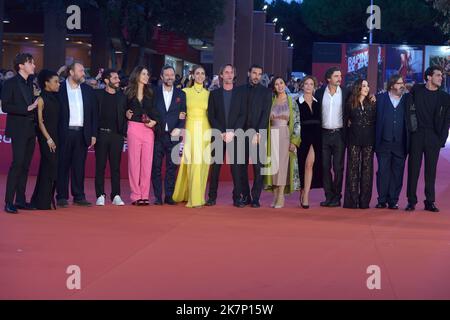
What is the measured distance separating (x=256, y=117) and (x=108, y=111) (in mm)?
2163

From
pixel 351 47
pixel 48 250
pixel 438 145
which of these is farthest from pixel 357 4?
pixel 48 250

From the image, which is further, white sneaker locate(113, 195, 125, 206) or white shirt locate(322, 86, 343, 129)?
white shirt locate(322, 86, 343, 129)

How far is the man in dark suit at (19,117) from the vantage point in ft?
37.4

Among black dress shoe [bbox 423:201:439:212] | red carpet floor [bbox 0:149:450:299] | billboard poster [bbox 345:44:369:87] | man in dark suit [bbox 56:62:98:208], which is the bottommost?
red carpet floor [bbox 0:149:450:299]

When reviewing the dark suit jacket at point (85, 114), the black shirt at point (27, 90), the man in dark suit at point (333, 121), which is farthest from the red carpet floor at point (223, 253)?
the black shirt at point (27, 90)

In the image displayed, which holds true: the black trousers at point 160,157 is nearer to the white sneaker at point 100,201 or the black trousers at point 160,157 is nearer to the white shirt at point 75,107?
the white sneaker at point 100,201

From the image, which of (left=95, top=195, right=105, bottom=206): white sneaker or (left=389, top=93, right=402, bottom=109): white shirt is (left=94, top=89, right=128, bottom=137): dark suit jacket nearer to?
(left=95, top=195, right=105, bottom=206): white sneaker

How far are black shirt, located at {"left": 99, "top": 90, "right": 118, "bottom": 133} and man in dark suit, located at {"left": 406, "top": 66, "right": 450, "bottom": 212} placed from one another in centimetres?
436

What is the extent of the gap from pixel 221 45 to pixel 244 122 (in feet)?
53.0

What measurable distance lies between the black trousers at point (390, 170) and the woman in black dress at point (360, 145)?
0.51ft

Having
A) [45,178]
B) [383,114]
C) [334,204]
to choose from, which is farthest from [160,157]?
[383,114]

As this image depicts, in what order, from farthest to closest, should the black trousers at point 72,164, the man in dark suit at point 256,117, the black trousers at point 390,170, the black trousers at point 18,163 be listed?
1. the black trousers at point 390,170
2. the man in dark suit at point 256,117
3. the black trousers at point 72,164
4. the black trousers at point 18,163

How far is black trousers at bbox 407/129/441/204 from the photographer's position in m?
12.6

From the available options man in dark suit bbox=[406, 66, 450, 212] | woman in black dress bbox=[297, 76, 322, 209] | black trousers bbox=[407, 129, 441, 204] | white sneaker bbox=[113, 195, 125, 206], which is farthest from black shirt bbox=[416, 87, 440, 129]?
white sneaker bbox=[113, 195, 125, 206]
